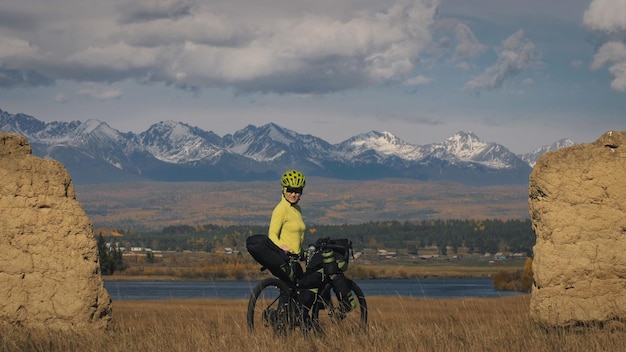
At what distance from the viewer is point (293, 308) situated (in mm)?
13141

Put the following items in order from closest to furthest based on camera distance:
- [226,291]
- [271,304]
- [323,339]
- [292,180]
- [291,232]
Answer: [323,339]
[271,304]
[291,232]
[292,180]
[226,291]

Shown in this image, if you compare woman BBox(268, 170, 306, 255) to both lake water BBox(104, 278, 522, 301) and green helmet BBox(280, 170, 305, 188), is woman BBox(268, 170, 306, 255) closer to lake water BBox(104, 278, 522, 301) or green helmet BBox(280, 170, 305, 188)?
green helmet BBox(280, 170, 305, 188)

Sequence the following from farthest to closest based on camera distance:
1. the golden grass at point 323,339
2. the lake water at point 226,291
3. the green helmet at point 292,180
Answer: the lake water at point 226,291, the green helmet at point 292,180, the golden grass at point 323,339

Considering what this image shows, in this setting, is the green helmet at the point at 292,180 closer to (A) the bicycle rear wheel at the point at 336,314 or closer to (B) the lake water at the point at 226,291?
(A) the bicycle rear wheel at the point at 336,314

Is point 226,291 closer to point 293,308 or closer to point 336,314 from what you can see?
point 336,314

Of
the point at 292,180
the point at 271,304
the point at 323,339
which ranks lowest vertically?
the point at 323,339

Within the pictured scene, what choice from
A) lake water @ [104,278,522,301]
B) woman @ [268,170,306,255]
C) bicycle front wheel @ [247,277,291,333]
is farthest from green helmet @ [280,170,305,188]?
lake water @ [104,278,522,301]

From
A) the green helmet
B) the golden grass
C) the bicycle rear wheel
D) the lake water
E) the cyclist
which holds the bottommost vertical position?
the lake water

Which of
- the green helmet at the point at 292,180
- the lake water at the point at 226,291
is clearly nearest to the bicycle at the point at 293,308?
the green helmet at the point at 292,180

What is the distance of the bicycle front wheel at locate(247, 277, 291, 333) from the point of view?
42.3 feet

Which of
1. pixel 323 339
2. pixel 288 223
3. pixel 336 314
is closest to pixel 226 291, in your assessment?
pixel 336 314

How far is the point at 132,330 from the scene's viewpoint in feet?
46.8

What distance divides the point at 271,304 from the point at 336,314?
0.93 m

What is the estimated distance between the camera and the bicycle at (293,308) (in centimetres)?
1293
